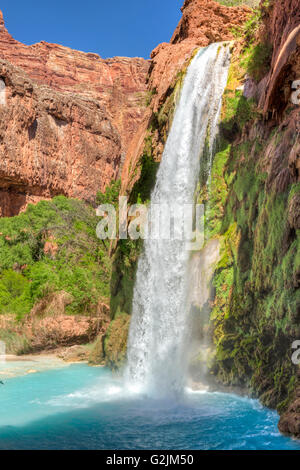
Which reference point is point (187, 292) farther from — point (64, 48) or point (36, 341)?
point (64, 48)

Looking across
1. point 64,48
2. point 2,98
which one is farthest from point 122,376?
point 64,48

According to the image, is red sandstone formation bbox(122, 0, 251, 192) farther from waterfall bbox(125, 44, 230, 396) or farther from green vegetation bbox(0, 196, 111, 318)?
green vegetation bbox(0, 196, 111, 318)

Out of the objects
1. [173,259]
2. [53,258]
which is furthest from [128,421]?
[53,258]

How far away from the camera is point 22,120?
30469 millimetres

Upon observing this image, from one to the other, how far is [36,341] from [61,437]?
37.8ft

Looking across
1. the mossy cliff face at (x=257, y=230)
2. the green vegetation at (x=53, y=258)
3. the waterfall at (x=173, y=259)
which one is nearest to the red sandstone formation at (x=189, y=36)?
the waterfall at (x=173, y=259)

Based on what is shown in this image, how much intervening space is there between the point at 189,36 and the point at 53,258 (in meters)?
13.3

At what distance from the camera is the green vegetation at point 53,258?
2048 centimetres

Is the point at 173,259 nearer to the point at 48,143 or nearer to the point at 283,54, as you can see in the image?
the point at 283,54

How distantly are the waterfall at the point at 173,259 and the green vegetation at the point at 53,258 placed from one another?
281 inches

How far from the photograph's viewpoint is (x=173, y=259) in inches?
504

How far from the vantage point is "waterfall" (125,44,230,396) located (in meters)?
11.8

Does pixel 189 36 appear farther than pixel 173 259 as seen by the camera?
Yes

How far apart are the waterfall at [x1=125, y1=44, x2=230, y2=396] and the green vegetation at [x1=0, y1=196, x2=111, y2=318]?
714 cm
